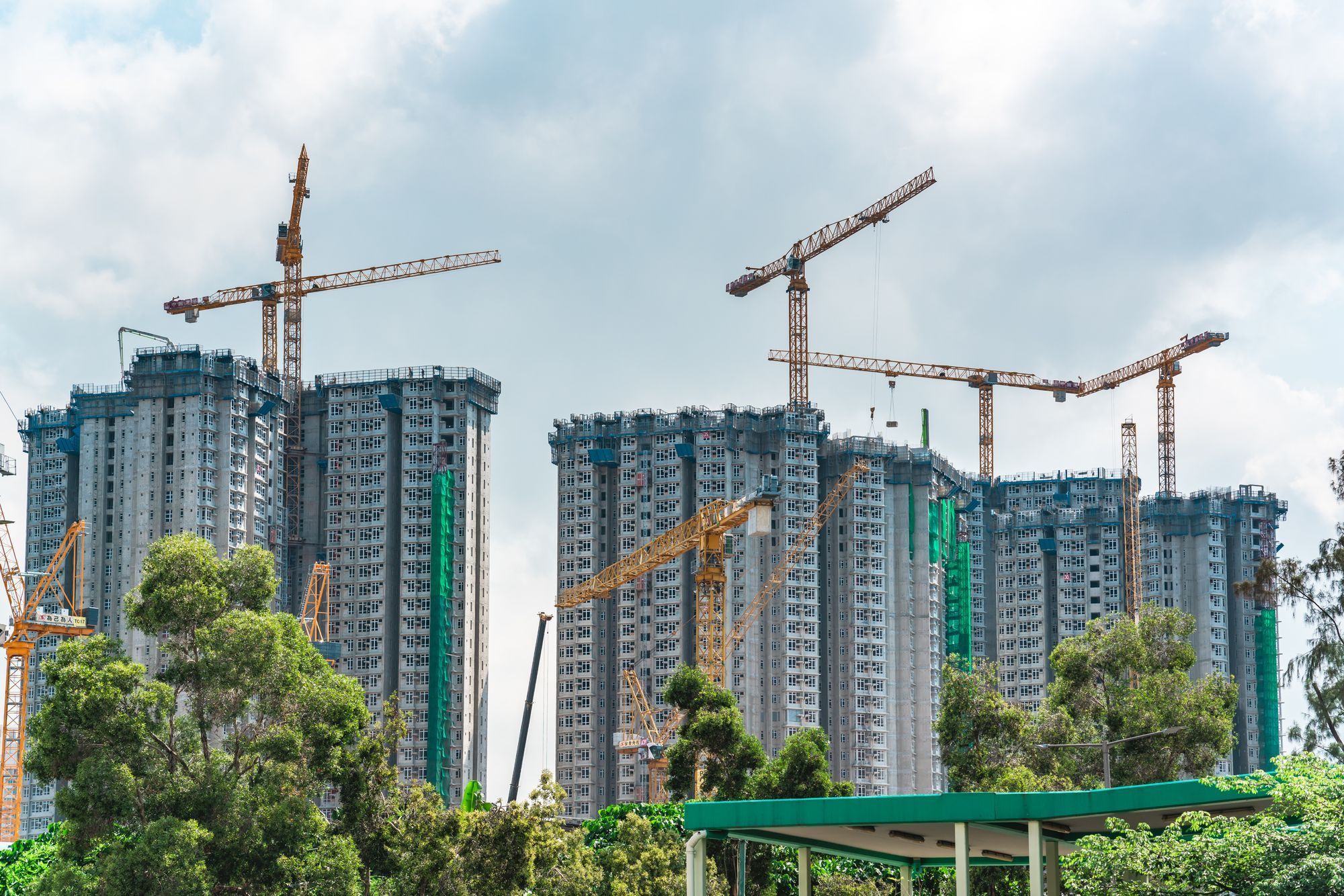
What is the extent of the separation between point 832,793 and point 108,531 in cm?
11102

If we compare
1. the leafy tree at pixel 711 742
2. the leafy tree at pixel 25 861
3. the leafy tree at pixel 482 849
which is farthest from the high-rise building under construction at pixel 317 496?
the leafy tree at pixel 482 849

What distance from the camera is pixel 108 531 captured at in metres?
165

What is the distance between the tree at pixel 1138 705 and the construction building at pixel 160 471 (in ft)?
323

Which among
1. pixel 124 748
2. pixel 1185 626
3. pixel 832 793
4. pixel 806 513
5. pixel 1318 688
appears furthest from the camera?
pixel 806 513

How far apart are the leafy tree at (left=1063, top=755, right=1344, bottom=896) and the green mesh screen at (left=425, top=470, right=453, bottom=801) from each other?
137238mm

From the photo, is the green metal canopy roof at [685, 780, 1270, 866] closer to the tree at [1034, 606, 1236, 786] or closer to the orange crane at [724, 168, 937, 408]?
the tree at [1034, 606, 1236, 786]

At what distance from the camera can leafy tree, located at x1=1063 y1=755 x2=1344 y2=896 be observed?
31812 millimetres

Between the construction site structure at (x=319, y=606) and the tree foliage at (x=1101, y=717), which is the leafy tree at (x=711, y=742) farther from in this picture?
the construction site structure at (x=319, y=606)

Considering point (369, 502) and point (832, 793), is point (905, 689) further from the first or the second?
point (832, 793)

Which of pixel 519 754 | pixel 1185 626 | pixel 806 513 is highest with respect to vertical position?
pixel 806 513

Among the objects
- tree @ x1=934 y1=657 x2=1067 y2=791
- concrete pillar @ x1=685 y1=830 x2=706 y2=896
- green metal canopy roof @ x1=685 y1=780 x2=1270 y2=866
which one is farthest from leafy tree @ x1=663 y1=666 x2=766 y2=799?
concrete pillar @ x1=685 y1=830 x2=706 y2=896

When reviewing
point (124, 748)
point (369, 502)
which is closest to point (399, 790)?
point (124, 748)

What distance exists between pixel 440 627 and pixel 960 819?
140 meters

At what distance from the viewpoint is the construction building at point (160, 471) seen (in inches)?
6368
